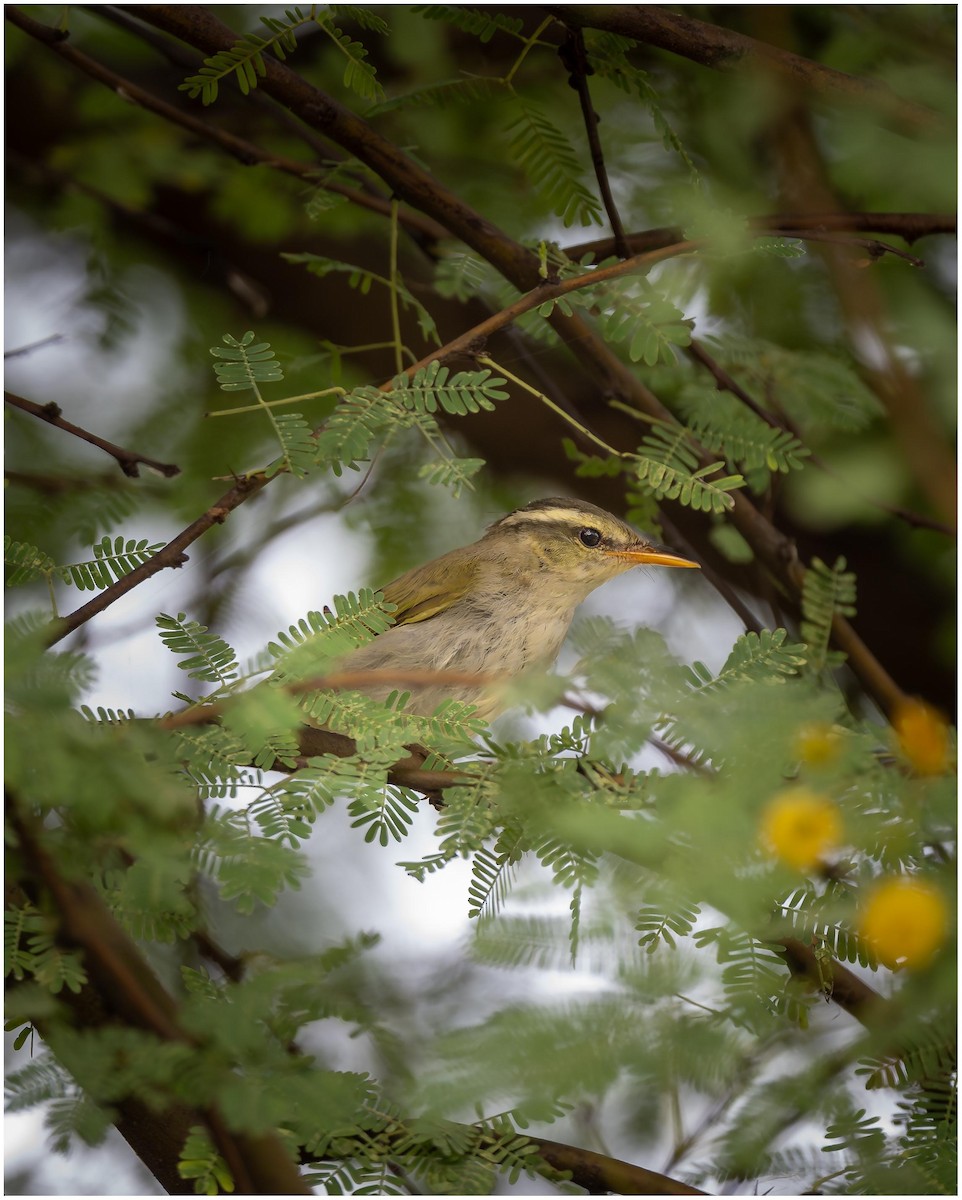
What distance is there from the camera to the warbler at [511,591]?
3617mm

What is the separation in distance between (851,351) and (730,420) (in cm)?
122

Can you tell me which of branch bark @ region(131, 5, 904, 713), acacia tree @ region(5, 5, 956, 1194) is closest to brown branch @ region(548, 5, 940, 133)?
acacia tree @ region(5, 5, 956, 1194)

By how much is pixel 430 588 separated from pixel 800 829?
2.13 metres

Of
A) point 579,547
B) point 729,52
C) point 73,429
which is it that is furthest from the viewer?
point 579,547

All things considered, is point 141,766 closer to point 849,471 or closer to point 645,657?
point 645,657

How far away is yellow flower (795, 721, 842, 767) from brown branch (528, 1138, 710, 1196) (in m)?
0.98

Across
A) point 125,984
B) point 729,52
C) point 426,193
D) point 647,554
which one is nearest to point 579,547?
point 647,554

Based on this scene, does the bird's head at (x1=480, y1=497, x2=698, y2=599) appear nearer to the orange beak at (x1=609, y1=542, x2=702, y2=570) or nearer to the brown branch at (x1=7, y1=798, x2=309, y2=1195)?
the orange beak at (x1=609, y1=542, x2=702, y2=570)

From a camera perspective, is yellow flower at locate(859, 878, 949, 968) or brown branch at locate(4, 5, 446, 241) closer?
yellow flower at locate(859, 878, 949, 968)

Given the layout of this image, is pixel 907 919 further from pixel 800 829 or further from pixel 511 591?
pixel 511 591

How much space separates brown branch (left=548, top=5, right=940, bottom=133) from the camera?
2.78 metres

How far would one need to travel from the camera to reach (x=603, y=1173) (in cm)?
238

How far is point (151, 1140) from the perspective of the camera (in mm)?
2133

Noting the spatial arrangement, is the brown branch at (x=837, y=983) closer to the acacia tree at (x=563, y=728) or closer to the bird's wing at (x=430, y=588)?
the acacia tree at (x=563, y=728)
